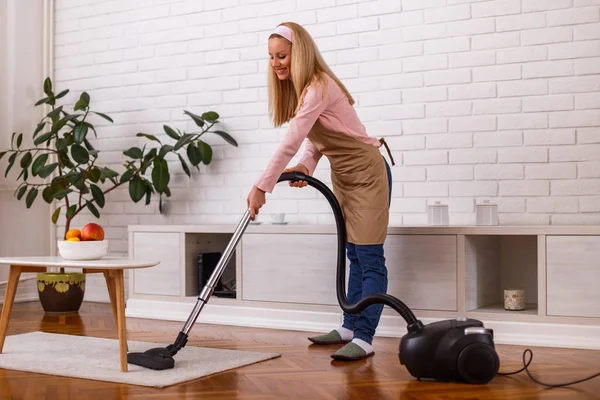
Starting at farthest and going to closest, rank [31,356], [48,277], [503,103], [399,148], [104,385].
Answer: [48,277] → [399,148] → [503,103] → [31,356] → [104,385]

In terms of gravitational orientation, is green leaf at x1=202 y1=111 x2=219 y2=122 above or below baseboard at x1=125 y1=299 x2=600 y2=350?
above

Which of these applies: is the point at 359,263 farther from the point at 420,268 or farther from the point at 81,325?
the point at 81,325

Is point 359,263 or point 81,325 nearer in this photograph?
point 359,263

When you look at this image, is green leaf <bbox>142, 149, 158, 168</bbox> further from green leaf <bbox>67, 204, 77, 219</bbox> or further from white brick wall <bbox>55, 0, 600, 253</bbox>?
green leaf <bbox>67, 204, 77, 219</bbox>

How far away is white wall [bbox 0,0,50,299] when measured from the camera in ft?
18.3

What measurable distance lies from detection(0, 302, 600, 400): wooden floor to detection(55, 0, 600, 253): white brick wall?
3.28 feet

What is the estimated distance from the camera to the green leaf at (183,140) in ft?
16.2

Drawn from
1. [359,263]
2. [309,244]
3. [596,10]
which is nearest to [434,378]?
[359,263]

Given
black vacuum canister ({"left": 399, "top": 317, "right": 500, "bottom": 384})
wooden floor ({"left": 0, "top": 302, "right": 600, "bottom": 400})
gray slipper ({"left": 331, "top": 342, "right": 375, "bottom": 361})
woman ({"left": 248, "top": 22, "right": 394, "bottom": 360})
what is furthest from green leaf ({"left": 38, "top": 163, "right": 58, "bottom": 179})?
black vacuum canister ({"left": 399, "top": 317, "right": 500, "bottom": 384})

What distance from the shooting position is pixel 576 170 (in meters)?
4.12

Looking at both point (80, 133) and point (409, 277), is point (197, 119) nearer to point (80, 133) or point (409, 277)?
point (80, 133)

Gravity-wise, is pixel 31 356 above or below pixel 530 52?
below

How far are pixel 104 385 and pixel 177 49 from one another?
122 inches

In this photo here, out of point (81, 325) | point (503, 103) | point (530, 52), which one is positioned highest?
point (530, 52)
